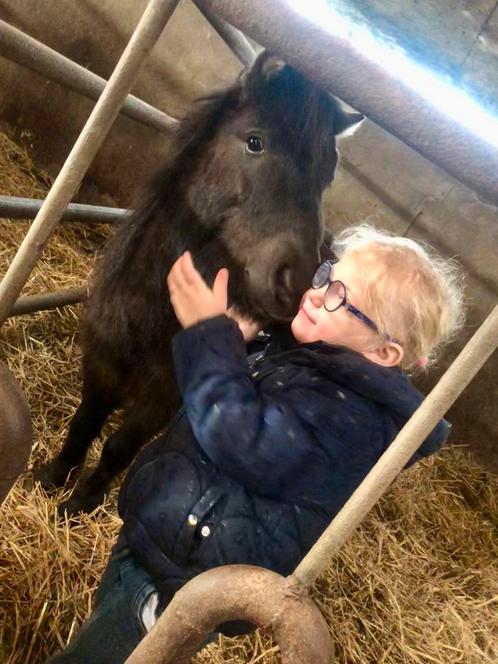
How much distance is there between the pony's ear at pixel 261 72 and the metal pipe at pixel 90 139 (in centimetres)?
88

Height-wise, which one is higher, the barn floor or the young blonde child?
the young blonde child

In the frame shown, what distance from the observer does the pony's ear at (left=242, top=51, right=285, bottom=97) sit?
171 centimetres

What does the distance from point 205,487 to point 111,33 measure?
2934 mm

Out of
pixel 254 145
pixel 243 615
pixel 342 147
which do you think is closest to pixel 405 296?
pixel 243 615

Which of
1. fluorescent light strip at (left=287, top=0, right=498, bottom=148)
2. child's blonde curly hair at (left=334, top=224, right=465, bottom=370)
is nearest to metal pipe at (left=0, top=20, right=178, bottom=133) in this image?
child's blonde curly hair at (left=334, top=224, right=465, bottom=370)

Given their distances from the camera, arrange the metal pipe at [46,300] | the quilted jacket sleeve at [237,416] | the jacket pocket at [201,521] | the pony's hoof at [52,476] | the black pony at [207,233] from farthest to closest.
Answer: the metal pipe at [46,300] → the pony's hoof at [52,476] → the black pony at [207,233] → the jacket pocket at [201,521] → the quilted jacket sleeve at [237,416]

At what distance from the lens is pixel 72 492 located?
77.1 inches

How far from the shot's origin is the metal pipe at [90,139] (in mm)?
876

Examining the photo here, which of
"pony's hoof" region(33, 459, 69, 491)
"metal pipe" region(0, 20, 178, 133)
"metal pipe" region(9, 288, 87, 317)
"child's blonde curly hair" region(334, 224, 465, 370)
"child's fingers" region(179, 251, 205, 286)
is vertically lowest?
"pony's hoof" region(33, 459, 69, 491)

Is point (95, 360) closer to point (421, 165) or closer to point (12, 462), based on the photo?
point (12, 462)

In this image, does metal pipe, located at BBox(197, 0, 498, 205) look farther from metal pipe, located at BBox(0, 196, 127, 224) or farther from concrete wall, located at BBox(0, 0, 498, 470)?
concrete wall, located at BBox(0, 0, 498, 470)

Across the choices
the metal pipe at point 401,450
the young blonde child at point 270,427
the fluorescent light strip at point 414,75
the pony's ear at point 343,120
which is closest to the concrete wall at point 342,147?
the pony's ear at point 343,120

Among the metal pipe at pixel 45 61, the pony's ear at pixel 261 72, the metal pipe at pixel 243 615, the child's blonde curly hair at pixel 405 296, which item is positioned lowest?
the metal pipe at pixel 243 615

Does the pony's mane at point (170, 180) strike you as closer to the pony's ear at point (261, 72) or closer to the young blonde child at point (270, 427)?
the pony's ear at point (261, 72)
